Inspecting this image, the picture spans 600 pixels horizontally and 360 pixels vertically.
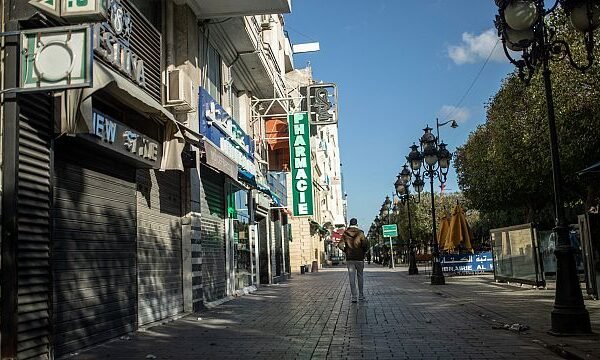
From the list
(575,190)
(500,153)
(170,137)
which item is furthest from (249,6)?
(575,190)

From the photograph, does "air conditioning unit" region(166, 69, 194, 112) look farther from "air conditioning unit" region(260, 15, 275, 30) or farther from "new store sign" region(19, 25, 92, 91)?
"air conditioning unit" region(260, 15, 275, 30)

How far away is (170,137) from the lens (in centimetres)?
1070

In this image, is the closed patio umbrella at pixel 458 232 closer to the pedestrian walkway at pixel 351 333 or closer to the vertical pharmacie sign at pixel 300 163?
the vertical pharmacie sign at pixel 300 163

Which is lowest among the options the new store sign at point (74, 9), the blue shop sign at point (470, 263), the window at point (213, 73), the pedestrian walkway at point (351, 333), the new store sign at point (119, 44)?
the pedestrian walkway at point (351, 333)

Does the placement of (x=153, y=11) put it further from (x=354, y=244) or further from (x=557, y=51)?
(x=557, y=51)

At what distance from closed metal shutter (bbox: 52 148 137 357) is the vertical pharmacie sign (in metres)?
13.6

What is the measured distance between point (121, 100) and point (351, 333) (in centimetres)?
499

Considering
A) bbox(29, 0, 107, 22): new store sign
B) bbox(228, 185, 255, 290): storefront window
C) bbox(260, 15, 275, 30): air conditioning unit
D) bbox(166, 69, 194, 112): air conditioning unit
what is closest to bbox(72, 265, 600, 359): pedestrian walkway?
bbox(228, 185, 255, 290): storefront window

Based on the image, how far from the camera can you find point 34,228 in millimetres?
6824

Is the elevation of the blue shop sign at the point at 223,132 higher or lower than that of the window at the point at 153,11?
lower

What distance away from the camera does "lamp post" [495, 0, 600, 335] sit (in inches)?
316

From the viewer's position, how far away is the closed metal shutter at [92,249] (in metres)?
7.50

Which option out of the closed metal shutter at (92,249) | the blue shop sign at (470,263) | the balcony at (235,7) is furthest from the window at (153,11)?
the blue shop sign at (470,263)

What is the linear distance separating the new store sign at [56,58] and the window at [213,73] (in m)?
8.65
